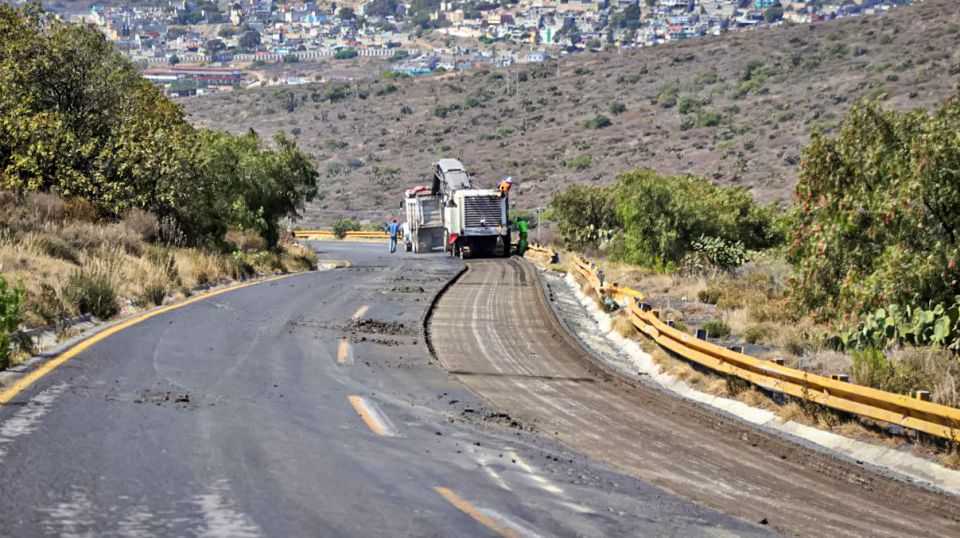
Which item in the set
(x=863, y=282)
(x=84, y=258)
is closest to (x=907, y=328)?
(x=863, y=282)

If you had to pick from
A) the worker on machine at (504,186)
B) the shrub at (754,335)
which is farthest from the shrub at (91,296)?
the worker on machine at (504,186)

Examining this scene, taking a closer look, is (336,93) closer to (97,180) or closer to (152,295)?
(97,180)

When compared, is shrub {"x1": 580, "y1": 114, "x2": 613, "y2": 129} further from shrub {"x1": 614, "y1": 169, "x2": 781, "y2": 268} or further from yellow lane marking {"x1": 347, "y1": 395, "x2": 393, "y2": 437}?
yellow lane marking {"x1": 347, "y1": 395, "x2": 393, "y2": 437}

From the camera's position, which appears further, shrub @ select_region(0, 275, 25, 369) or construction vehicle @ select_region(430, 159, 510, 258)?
construction vehicle @ select_region(430, 159, 510, 258)

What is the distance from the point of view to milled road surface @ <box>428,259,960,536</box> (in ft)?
29.6

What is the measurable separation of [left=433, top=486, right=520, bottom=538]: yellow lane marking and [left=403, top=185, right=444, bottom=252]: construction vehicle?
45655mm

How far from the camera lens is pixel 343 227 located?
3359 inches

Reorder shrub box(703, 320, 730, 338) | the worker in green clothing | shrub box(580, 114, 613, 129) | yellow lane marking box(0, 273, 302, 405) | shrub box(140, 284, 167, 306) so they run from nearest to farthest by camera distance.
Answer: yellow lane marking box(0, 273, 302, 405)
shrub box(140, 284, 167, 306)
shrub box(703, 320, 730, 338)
the worker in green clothing
shrub box(580, 114, 613, 129)

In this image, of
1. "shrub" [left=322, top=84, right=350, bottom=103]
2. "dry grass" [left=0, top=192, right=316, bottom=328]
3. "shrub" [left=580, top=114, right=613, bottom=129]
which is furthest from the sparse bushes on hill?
"shrub" [left=322, top=84, right=350, bottom=103]

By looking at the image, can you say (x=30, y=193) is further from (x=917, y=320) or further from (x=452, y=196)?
(x=452, y=196)

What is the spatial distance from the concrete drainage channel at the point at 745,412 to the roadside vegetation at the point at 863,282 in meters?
0.22

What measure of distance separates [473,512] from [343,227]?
78.0 meters

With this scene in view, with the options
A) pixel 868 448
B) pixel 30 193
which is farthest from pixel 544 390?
pixel 30 193

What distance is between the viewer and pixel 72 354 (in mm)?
13938
